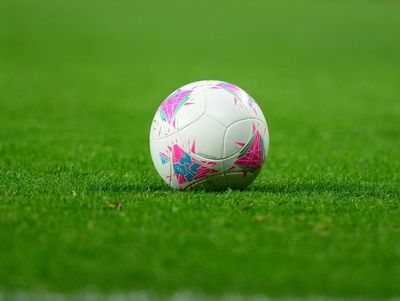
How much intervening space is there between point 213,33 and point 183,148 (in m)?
30.6

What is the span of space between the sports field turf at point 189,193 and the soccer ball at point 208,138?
22 centimetres

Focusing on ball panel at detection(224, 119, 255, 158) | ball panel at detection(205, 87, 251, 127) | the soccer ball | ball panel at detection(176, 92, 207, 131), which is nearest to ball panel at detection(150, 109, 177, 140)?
the soccer ball

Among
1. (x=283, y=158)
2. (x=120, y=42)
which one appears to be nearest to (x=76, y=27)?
(x=120, y=42)

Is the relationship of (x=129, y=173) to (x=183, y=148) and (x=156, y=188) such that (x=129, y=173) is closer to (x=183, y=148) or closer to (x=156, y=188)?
(x=156, y=188)

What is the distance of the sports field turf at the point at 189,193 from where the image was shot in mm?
5250

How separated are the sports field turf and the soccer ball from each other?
22cm

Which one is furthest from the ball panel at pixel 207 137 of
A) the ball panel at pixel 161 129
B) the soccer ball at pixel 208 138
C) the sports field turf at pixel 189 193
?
the sports field turf at pixel 189 193

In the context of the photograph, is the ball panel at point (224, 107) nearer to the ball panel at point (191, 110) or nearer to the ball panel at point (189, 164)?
the ball panel at point (191, 110)

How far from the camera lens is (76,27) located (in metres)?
37.5

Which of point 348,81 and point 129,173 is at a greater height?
point 129,173

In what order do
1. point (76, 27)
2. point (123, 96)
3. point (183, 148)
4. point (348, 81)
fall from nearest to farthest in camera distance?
point (183, 148), point (123, 96), point (348, 81), point (76, 27)

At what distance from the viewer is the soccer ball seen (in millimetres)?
7571

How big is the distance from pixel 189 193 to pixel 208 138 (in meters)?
0.53

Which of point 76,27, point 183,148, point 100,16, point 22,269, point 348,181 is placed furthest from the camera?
point 100,16
